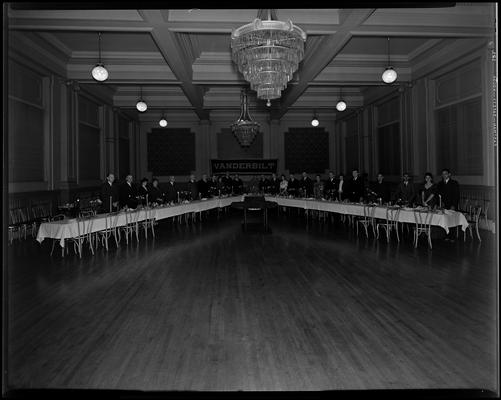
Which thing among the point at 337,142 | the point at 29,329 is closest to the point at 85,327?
the point at 29,329

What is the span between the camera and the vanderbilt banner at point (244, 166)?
16.2 metres

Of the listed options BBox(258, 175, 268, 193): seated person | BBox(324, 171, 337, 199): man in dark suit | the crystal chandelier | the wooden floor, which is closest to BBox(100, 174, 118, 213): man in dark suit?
the wooden floor

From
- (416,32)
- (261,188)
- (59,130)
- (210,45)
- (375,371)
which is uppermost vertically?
(210,45)

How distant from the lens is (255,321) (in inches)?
136

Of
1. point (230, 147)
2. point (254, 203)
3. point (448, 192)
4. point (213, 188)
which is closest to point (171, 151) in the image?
point (230, 147)

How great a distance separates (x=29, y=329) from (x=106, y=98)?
10.3 m

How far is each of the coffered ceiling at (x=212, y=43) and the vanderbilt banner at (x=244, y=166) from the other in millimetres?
3352

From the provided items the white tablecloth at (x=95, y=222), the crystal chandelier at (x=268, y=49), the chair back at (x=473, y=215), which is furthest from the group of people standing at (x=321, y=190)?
the crystal chandelier at (x=268, y=49)

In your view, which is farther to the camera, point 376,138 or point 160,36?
point 376,138

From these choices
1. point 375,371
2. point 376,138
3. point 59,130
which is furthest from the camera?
point 376,138

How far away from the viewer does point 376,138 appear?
13.2 m

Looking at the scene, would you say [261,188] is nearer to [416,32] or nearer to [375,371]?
[416,32]

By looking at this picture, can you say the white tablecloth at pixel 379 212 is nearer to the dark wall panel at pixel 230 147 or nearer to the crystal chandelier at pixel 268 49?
the crystal chandelier at pixel 268 49

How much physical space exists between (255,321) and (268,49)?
136 inches
